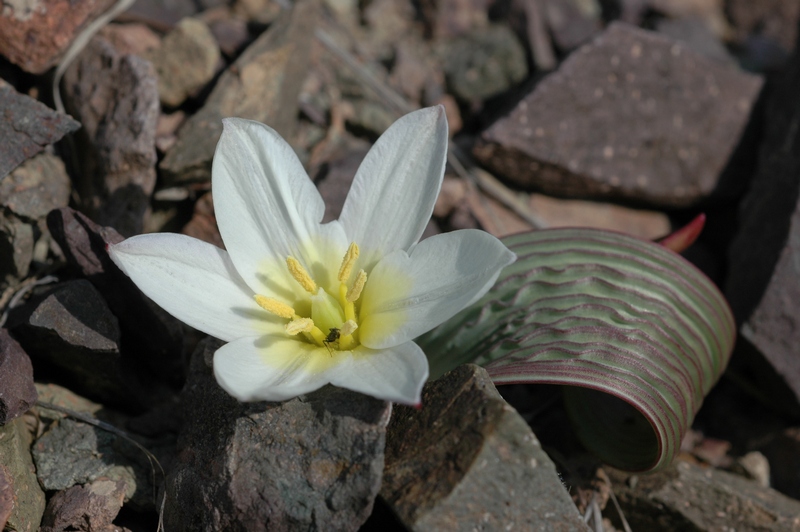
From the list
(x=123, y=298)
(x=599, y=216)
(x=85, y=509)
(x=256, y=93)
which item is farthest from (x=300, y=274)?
(x=599, y=216)

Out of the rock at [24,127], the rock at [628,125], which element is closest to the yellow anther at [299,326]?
the rock at [24,127]

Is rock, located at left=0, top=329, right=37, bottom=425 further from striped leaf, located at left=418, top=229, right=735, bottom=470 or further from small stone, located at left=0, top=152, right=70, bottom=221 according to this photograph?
striped leaf, located at left=418, top=229, right=735, bottom=470

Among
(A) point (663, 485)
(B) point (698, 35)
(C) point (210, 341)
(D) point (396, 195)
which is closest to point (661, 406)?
(A) point (663, 485)

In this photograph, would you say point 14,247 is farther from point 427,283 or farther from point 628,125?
point 628,125

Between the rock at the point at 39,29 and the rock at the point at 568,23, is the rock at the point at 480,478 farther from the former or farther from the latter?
the rock at the point at 568,23

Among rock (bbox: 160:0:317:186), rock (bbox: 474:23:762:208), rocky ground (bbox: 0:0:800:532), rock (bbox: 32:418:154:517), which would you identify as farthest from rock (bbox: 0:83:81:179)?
rock (bbox: 474:23:762:208)
